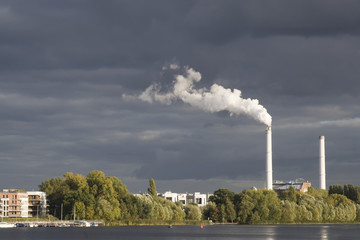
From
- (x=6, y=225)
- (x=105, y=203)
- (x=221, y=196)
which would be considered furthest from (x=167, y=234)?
(x=221, y=196)

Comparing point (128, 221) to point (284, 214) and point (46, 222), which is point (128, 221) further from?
point (284, 214)

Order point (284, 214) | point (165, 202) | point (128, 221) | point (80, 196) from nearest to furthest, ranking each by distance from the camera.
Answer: point (80, 196) → point (128, 221) → point (165, 202) → point (284, 214)

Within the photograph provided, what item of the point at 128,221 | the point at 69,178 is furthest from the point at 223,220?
the point at 69,178

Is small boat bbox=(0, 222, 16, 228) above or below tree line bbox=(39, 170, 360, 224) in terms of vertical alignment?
below

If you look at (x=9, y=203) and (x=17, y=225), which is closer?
(x=17, y=225)

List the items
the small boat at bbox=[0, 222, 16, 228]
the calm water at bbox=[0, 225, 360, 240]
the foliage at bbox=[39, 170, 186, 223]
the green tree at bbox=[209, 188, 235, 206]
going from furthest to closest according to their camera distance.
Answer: the green tree at bbox=[209, 188, 235, 206]
the small boat at bbox=[0, 222, 16, 228]
the foliage at bbox=[39, 170, 186, 223]
the calm water at bbox=[0, 225, 360, 240]

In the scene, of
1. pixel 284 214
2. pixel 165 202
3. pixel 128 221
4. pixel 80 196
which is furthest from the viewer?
pixel 284 214

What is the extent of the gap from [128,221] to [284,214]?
166 feet

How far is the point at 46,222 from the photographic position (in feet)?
572

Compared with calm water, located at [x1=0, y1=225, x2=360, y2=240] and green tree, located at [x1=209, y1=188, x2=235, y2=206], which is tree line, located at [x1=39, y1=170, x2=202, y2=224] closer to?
calm water, located at [x1=0, y1=225, x2=360, y2=240]

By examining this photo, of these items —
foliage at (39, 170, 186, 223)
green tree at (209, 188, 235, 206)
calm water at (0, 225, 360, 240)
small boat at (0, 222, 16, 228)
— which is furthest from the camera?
green tree at (209, 188, 235, 206)

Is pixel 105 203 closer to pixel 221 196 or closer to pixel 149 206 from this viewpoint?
pixel 149 206

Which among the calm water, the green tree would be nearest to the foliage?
the calm water

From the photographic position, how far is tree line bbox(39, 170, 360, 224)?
161 meters
